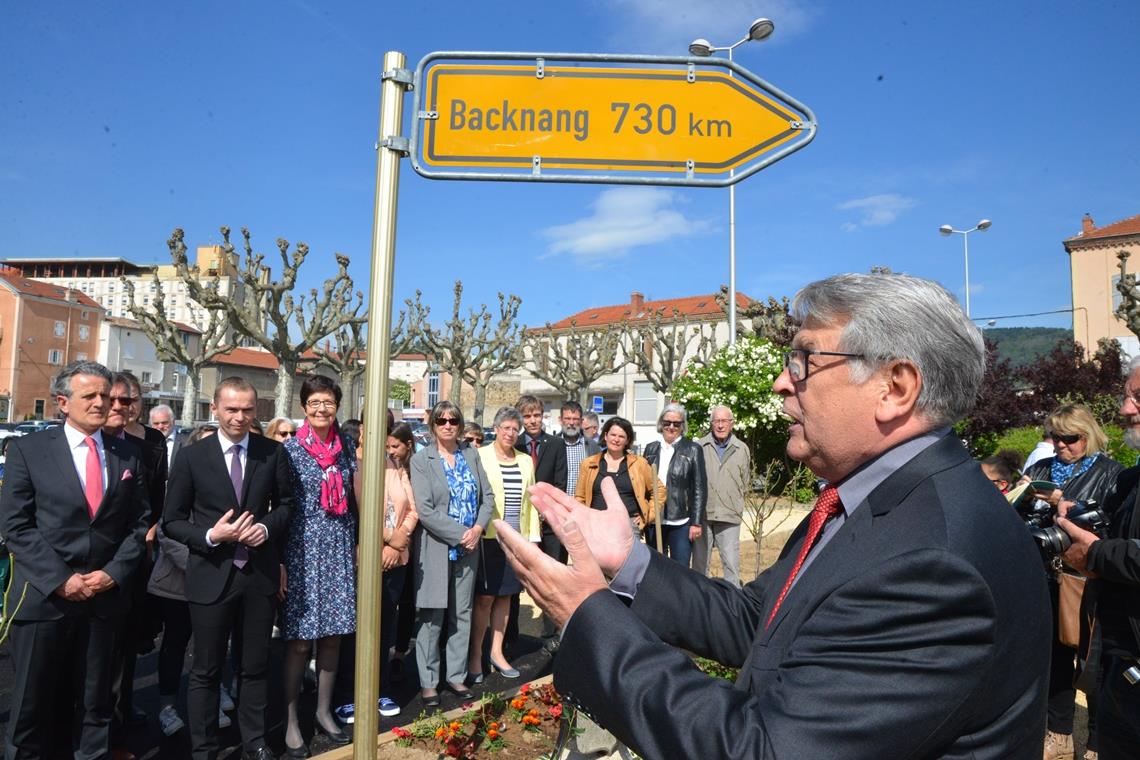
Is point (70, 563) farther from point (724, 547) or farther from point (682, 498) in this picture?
point (724, 547)

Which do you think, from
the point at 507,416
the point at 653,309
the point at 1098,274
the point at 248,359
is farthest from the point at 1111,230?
the point at 248,359

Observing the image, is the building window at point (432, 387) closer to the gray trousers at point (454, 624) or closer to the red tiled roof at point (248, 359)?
the red tiled roof at point (248, 359)

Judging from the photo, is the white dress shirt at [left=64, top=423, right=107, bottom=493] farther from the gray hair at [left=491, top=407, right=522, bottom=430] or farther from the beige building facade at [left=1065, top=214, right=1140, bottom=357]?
the beige building facade at [left=1065, top=214, right=1140, bottom=357]

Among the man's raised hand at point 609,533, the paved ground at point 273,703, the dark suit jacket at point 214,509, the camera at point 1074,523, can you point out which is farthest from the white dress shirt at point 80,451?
the camera at point 1074,523

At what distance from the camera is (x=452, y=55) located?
2.15 metres

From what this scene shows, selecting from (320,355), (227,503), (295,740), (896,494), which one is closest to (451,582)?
(295,740)

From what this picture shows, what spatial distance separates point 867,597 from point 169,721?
5109 millimetres

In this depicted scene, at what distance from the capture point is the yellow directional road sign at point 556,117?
7.01ft

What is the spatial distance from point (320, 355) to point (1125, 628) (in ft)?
112

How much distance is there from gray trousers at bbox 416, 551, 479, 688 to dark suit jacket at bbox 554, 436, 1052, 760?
14.9ft

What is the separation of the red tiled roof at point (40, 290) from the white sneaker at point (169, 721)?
6959 cm

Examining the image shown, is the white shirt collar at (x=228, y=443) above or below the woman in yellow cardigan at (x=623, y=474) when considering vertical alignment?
above

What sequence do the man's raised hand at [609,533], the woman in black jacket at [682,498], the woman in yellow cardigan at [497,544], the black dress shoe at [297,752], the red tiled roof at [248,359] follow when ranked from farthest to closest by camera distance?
the red tiled roof at [248,359], the woman in black jacket at [682,498], the woman in yellow cardigan at [497,544], the black dress shoe at [297,752], the man's raised hand at [609,533]

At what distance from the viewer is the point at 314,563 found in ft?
15.3
